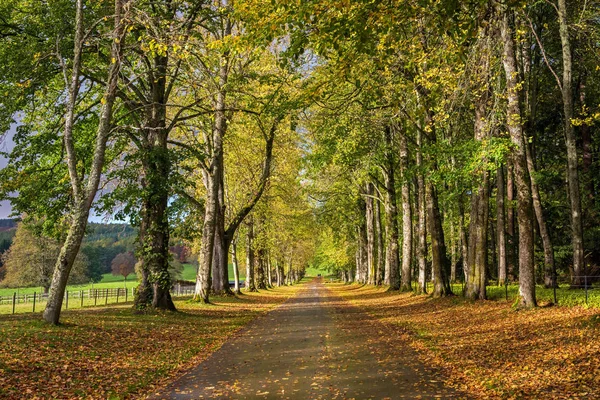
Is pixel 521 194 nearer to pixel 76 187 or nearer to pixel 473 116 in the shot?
pixel 473 116

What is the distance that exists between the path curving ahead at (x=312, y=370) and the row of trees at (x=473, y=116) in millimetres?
4928

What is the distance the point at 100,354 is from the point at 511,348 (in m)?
8.22

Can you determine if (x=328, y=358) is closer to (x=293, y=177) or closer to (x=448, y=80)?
(x=448, y=80)

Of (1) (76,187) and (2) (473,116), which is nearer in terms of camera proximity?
(1) (76,187)

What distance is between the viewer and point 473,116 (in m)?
24.3

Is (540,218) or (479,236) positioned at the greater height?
(540,218)

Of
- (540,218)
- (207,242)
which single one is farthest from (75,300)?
(540,218)

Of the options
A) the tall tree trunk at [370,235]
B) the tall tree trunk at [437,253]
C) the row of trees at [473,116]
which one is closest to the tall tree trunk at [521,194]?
the row of trees at [473,116]

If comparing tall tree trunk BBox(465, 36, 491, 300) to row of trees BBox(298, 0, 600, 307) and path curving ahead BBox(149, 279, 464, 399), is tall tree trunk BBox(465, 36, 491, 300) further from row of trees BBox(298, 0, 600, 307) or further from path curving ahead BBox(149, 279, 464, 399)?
path curving ahead BBox(149, 279, 464, 399)

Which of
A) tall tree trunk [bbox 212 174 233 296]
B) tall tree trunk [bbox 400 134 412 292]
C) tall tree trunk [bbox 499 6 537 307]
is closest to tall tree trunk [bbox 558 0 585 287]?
tall tree trunk [bbox 499 6 537 307]

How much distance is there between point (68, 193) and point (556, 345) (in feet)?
50.1

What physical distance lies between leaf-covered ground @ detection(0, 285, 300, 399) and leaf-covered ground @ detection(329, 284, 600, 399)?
4942 millimetres

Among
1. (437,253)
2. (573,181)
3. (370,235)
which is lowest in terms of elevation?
(437,253)

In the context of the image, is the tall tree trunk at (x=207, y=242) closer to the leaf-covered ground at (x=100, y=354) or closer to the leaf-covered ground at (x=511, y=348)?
the leaf-covered ground at (x=100, y=354)
